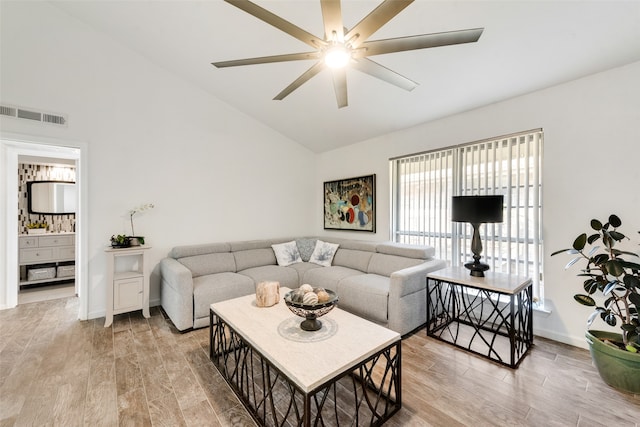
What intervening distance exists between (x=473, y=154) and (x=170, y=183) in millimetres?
3943

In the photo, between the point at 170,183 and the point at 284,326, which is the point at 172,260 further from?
the point at 284,326

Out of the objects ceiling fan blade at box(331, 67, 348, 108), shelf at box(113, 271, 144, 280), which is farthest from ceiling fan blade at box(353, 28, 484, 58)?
shelf at box(113, 271, 144, 280)

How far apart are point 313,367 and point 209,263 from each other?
104 inches

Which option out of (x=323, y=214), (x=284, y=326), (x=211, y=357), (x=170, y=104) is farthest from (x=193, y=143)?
(x=284, y=326)

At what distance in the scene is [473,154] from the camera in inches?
123

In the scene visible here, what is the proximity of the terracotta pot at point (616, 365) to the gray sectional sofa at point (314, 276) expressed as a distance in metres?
1.33

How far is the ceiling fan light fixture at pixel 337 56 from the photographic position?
5.11ft

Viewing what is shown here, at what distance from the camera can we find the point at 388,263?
3.41m

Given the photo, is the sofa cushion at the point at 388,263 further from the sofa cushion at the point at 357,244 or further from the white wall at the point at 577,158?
the white wall at the point at 577,158

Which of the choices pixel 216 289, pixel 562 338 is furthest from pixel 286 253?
pixel 562 338

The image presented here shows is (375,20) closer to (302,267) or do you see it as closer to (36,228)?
(302,267)

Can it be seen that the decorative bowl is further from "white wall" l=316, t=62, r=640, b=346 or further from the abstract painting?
the abstract painting

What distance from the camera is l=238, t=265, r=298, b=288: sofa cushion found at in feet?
11.5

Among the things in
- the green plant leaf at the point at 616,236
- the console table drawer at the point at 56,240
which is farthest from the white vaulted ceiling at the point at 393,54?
the console table drawer at the point at 56,240
